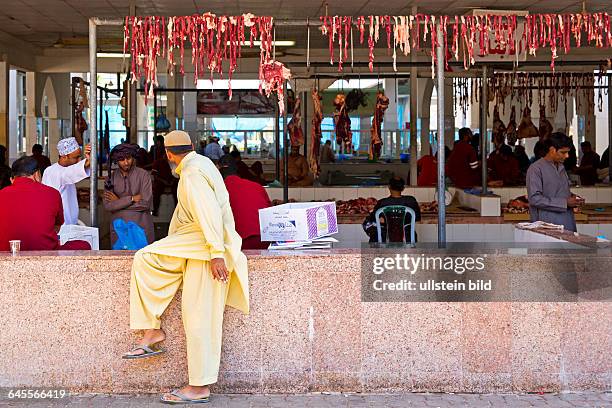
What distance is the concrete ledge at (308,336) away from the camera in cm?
628

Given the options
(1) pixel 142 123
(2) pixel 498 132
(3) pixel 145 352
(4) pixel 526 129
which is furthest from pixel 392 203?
(1) pixel 142 123

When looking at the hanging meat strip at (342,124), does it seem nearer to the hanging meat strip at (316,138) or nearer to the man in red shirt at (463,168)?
the hanging meat strip at (316,138)

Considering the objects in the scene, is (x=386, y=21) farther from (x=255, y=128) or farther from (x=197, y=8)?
(x=255, y=128)

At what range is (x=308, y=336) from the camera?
6.33 m

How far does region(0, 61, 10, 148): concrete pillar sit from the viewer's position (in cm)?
1914

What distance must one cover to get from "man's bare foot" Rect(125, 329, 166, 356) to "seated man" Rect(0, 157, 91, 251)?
115 centimetres

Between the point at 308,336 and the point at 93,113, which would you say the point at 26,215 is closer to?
the point at 93,113

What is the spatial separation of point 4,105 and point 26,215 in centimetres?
1345

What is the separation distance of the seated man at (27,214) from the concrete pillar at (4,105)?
13.1 m

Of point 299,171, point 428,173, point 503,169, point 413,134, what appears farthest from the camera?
point 503,169

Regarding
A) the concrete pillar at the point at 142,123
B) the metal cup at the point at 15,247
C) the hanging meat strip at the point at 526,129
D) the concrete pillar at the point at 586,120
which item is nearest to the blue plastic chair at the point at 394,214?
the metal cup at the point at 15,247

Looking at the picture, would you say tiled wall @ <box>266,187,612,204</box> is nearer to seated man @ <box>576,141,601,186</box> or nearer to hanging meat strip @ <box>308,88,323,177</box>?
hanging meat strip @ <box>308,88,323,177</box>

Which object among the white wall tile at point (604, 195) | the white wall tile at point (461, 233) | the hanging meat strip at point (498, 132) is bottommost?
the white wall tile at point (461, 233)

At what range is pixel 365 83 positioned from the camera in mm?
25688
